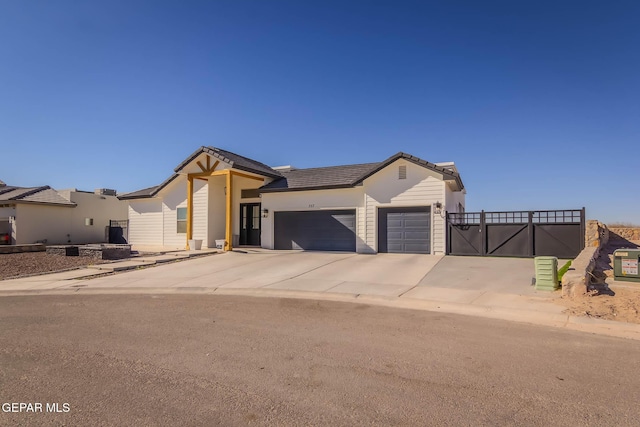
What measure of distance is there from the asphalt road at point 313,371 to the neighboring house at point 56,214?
21.8 meters

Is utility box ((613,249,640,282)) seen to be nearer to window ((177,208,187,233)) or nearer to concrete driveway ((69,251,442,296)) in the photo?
concrete driveway ((69,251,442,296))

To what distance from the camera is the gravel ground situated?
46.1ft

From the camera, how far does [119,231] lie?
26906 mm

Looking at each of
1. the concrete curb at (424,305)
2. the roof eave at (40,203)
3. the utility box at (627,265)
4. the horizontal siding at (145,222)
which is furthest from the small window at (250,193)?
the utility box at (627,265)

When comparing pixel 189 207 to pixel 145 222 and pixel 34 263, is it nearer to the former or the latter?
pixel 145 222

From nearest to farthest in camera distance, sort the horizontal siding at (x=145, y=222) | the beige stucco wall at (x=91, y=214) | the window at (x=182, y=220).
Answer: the window at (x=182, y=220), the horizontal siding at (x=145, y=222), the beige stucco wall at (x=91, y=214)

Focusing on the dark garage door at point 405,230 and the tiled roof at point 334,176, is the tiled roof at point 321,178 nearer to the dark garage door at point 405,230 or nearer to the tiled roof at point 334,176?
the tiled roof at point 334,176

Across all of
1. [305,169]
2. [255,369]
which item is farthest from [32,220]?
[255,369]

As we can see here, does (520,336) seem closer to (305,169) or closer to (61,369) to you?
(61,369)

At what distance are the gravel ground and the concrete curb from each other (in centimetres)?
428

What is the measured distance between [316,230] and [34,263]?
12.8 m

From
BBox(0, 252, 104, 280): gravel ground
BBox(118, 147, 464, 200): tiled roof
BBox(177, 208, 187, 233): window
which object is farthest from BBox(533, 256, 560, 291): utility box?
BBox(177, 208, 187, 233): window

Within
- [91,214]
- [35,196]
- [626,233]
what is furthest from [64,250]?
[626,233]

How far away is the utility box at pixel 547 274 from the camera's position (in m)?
8.88
